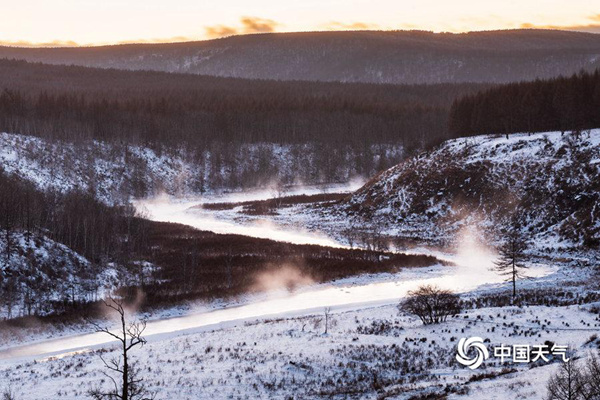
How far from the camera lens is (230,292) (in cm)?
5228

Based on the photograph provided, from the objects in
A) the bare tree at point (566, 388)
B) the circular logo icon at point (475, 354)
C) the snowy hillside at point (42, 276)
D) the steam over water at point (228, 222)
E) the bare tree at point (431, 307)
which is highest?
the bare tree at point (566, 388)

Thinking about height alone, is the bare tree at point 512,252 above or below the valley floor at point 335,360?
below

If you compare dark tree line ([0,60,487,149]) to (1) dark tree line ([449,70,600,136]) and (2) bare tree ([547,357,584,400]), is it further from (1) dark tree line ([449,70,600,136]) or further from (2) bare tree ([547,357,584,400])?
(2) bare tree ([547,357,584,400])

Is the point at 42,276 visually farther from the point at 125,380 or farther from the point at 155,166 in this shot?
the point at 155,166

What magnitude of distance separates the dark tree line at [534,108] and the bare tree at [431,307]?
5248 cm

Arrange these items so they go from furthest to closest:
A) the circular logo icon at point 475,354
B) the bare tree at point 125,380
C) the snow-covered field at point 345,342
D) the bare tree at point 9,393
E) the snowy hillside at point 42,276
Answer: the snowy hillside at point 42,276, the circular logo icon at point 475,354, the snow-covered field at point 345,342, the bare tree at point 9,393, the bare tree at point 125,380

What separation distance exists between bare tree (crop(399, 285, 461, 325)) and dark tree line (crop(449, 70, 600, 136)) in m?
52.5

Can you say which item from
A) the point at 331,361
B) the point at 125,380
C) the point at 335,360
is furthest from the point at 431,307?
the point at 125,380

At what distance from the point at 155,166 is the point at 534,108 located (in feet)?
264

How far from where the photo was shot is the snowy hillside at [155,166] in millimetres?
113250

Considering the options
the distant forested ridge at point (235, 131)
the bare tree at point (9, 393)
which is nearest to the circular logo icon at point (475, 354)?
the bare tree at point (9, 393)

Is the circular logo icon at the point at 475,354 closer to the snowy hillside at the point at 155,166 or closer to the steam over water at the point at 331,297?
the steam over water at the point at 331,297

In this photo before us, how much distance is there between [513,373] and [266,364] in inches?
443

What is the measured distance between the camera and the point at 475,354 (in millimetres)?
32250
